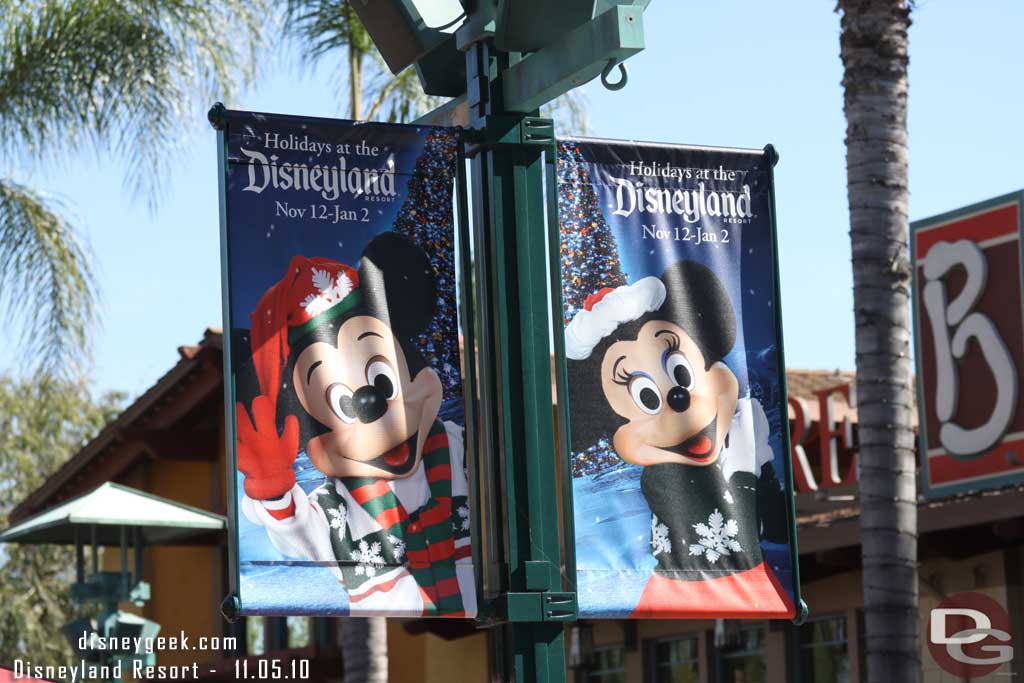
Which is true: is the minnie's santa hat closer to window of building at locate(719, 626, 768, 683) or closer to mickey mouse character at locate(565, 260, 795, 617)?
mickey mouse character at locate(565, 260, 795, 617)

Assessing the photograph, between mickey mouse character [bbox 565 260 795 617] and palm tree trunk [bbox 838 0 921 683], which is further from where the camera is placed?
palm tree trunk [bbox 838 0 921 683]

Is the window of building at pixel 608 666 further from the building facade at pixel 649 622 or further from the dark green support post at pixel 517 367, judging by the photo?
the dark green support post at pixel 517 367

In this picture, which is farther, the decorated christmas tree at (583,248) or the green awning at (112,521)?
the green awning at (112,521)

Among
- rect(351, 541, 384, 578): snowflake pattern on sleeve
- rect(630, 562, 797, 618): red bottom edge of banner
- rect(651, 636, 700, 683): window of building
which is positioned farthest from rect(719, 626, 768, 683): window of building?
rect(351, 541, 384, 578): snowflake pattern on sleeve

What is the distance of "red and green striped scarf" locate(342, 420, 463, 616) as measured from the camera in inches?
219

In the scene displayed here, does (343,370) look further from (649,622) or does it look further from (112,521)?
(649,622)

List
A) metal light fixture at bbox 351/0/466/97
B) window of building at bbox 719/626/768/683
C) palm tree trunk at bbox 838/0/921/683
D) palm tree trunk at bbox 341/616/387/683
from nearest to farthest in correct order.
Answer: metal light fixture at bbox 351/0/466/97, palm tree trunk at bbox 838/0/921/683, palm tree trunk at bbox 341/616/387/683, window of building at bbox 719/626/768/683

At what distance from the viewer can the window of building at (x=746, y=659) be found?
16.8 meters

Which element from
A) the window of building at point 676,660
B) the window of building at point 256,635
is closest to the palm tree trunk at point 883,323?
the window of building at point 676,660

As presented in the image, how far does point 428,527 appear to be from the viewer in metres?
5.63

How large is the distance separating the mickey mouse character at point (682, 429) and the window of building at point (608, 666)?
1277cm

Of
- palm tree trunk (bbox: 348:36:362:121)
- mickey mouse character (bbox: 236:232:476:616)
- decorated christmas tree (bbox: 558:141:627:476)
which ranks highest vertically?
palm tree trunk (bbox: 348:36:362:121)

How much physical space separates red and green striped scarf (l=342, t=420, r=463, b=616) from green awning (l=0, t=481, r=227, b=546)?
9.97 m

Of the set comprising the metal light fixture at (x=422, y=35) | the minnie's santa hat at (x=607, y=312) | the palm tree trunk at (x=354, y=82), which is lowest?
the minnie's santa hat at (x=607, y=312)
